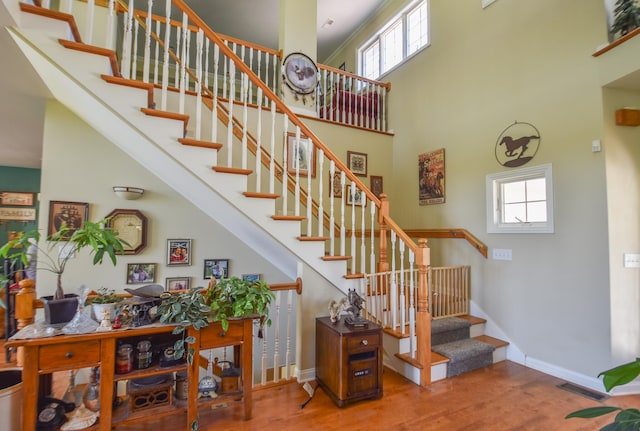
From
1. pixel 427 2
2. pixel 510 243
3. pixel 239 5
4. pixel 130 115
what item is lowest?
pixel 510 243

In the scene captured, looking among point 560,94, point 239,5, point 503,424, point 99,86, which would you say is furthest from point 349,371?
point 239,5

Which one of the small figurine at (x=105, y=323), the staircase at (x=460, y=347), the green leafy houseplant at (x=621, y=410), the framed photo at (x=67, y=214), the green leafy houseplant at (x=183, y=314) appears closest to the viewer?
the green leafy houseplant at (x=621, y=410)

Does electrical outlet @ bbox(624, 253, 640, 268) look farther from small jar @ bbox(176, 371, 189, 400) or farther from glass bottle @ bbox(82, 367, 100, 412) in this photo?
glass bottle @ bbox(82, 367, 100, 412)

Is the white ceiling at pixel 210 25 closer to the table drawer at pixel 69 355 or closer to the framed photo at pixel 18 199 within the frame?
the framed photo at pixel 18 199

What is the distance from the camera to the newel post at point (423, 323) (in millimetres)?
2740

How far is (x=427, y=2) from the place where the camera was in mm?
4754

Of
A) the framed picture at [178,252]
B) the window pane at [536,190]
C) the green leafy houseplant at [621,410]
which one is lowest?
the green leafy houseplant at [621,410]

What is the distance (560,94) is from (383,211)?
208 cm

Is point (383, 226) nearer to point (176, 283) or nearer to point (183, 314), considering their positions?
point (183, 314)

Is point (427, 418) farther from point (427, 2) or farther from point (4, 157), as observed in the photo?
point (4, 157)

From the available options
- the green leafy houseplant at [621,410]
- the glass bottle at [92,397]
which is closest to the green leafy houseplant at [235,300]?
the glass bottle at [92,397]

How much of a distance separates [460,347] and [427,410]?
968 mm

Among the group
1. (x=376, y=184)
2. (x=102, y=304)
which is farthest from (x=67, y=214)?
(x=376, y=184)

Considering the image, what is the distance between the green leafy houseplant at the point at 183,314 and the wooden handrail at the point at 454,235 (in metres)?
3.11
